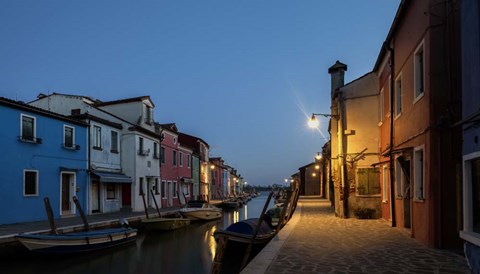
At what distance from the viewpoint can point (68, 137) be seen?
71.8 feet

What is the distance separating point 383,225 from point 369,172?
3.66 metres

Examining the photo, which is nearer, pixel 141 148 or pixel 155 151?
pixel 141 148

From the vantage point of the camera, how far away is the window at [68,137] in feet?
70.2

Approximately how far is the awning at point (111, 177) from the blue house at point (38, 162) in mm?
959

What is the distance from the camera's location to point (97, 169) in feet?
79.5

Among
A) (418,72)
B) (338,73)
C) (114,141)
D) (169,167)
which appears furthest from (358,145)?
(169,167)

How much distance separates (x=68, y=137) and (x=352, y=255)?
18.1 metres

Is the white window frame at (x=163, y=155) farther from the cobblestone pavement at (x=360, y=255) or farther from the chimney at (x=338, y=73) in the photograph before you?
the cobblestone pavement at (x=360, y=255)

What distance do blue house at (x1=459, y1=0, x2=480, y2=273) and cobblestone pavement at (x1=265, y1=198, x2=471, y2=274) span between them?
1031mm

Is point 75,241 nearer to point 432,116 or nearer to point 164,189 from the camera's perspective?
point 432,116

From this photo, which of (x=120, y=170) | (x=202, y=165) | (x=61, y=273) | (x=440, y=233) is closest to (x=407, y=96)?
(x=440, y=233)

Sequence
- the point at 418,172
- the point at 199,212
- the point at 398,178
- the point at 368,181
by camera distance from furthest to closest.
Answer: the point at 199,212 < the point at 368,181 < the point at 398,178 < the point at 418,172

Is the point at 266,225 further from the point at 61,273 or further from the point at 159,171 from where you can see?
the point at 159,171

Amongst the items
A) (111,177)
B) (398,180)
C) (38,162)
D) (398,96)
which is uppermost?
(398,96)
